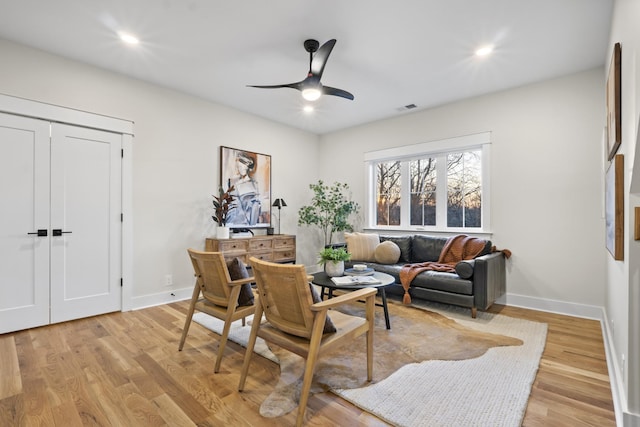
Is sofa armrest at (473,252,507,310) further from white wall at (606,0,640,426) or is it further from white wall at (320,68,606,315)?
white wall at (606,0,640,426)

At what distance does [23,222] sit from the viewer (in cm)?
309

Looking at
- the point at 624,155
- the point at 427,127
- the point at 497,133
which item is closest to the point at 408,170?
the point at 427,127

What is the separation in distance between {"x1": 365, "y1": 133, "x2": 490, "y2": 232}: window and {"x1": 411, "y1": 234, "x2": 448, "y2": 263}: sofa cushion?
32 cm

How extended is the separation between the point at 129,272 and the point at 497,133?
198 inches

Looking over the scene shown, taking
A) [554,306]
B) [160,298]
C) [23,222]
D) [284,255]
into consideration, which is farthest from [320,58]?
[554,306]

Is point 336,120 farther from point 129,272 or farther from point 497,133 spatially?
point 129,272

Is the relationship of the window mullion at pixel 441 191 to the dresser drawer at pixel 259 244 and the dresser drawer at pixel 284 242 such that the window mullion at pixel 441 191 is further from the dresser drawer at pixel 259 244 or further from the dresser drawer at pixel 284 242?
the dresser drawer at pixel 259 244

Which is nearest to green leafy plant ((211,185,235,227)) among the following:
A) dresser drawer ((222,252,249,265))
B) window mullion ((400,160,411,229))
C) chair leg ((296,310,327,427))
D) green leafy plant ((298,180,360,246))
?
dresser drawer ((222,252,249,265))

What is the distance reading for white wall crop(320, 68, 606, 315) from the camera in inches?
136

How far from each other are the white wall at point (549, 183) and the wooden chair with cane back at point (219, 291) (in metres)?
3.46

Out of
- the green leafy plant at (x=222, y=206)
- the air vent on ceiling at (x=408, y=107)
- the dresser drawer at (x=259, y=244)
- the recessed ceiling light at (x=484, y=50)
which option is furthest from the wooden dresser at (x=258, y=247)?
the recessed ceiling light at (x=484, y=50)

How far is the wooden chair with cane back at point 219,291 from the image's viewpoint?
2314 mm

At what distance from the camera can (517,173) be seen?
3951mm

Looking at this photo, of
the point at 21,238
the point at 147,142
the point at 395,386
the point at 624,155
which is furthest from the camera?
the point at 147,142
